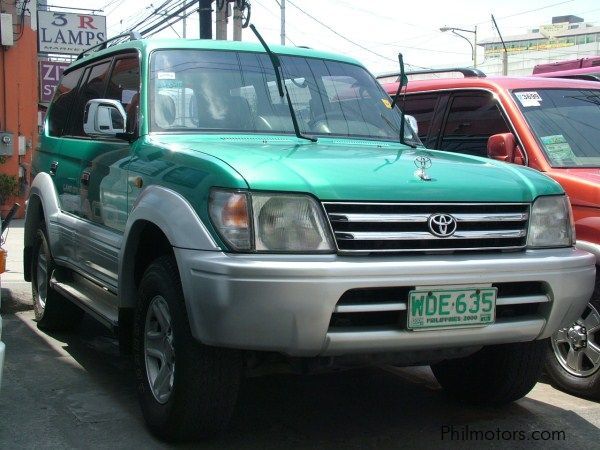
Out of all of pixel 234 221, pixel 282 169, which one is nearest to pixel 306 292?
pixel 234 221

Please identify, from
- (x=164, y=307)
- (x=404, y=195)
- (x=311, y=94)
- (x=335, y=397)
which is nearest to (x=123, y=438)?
(x=164, y=307)

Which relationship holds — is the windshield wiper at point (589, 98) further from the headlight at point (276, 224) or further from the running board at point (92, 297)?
the running board at point (92, 297)

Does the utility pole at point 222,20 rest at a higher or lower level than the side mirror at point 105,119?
higher

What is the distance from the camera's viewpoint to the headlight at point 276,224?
312 centimetres

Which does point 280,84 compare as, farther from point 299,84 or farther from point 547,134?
point 547,134

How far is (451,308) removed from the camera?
324cm

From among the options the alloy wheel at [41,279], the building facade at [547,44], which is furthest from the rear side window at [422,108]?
the building facade at [547,44]

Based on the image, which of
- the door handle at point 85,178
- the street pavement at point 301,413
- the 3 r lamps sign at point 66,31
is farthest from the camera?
the 3 r lamps sign at point 66,31

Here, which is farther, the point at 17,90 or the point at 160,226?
the point at 17,90

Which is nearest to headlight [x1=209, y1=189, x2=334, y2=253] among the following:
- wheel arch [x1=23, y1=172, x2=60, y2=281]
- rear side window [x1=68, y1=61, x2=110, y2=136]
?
rear side window [x1=68, y1=61, x2=110, y2=136]

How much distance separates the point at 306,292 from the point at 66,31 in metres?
14.7

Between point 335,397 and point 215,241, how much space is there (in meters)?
1.69

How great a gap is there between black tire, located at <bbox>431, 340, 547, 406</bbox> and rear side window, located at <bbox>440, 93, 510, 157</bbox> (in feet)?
5.56

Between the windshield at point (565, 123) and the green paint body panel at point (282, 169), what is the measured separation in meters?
1.12
